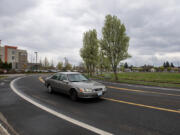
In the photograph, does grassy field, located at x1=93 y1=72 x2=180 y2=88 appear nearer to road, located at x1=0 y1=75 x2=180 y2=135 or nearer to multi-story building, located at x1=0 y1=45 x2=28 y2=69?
road, located at x1=0 y1=75 x2=180 y2=135

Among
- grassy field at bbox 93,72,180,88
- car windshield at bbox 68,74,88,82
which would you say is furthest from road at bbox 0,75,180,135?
grassy field at bbox 93,72,180,88

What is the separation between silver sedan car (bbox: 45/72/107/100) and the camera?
5.78 meters

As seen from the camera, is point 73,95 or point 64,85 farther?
point 64,85

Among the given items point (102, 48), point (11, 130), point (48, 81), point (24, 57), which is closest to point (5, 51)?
point (24, 57)

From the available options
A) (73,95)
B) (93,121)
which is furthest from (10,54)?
(93,121)

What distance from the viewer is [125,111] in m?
4.68

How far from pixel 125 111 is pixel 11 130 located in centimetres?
379

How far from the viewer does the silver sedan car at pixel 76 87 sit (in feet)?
19.0

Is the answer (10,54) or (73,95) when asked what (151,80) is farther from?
(10,54)

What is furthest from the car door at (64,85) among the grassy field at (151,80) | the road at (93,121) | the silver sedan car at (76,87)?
the grassy field at (151,80)

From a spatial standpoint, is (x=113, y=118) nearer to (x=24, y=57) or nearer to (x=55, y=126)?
(x=55, y=126)

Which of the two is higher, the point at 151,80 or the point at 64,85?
the point at 64,85

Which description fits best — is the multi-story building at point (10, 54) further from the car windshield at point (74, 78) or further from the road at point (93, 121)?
the road at point (93, 121)

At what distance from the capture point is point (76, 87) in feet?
19.7
